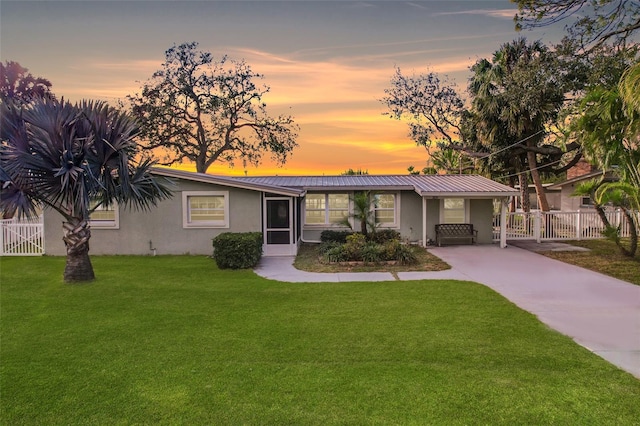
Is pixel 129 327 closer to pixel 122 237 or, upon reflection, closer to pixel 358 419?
pixel 358 419

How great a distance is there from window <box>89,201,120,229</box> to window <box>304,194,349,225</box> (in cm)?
734

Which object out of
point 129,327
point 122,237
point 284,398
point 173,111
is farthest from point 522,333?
point 173,111

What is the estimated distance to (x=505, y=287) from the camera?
919 centimetres

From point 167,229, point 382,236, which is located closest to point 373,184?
point 382,236

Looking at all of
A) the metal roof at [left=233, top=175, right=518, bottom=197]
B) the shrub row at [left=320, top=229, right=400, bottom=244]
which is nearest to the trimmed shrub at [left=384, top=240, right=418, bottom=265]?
the shrub row at [left=320, top=229, right=400, bottom=244]

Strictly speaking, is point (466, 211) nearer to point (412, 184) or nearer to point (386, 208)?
point (412, 184)

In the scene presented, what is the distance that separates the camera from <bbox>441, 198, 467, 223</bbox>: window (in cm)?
1703

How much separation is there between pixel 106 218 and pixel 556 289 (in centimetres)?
1441

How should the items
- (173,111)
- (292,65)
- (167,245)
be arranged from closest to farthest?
(167,245) < (292,65) < (173,111)

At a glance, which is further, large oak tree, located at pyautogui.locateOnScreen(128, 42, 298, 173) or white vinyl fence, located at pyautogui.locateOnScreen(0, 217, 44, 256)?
large oak tree, located at pyautogui.locateOnScreen(128, 42, 298, 173)

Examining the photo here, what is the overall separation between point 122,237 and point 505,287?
41.2ft

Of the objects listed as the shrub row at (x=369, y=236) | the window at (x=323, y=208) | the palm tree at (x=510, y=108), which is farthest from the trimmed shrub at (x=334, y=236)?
the palm tree at (x=510, y=108)

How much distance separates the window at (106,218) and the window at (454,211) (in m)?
13.1

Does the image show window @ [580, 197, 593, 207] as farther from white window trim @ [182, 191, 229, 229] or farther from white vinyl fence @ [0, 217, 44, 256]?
white vinyl fence @ [0, 217, 44, 256]
